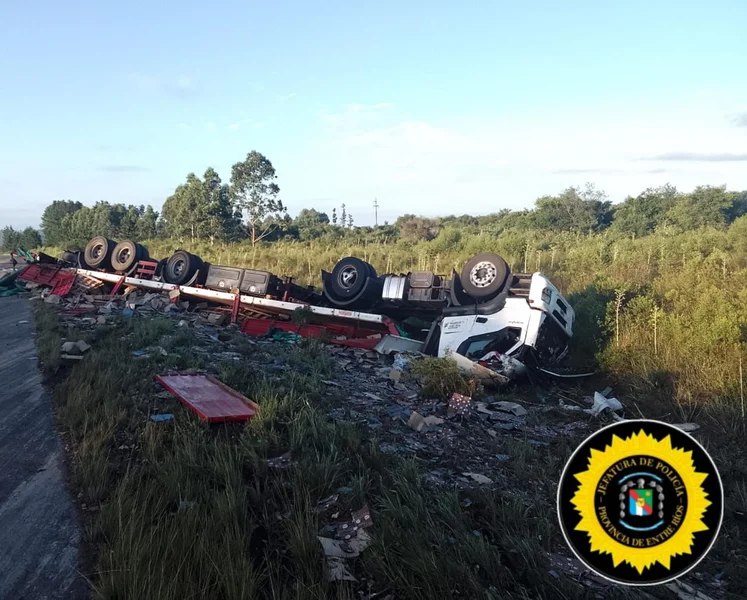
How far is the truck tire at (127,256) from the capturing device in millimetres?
13491

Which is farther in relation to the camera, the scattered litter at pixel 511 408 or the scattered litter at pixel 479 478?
the scattered litter at pixel 511 408

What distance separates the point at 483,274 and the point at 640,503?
8308 millimetres

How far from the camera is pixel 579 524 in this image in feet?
3.31

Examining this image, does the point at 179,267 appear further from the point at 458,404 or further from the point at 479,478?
the point at 479,478

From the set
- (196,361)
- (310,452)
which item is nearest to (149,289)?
(196,361)

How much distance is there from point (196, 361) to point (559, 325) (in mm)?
5453

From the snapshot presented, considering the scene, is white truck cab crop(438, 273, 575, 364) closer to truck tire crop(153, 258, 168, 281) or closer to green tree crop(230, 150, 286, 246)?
truck tire crop(153, 258, 168, 281)

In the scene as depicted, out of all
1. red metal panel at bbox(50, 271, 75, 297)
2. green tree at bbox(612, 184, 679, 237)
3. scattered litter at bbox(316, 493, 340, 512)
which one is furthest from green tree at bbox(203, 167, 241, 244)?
scattered litter at bbox(316, 493, 340, 512)

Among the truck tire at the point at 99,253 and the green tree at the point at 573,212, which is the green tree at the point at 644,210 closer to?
the green tree at the point at 573,212

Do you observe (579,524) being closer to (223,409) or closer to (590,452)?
(590,452)

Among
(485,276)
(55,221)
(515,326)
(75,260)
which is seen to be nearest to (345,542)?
(515,326)

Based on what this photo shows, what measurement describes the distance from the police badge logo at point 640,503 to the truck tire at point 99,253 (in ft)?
48.8

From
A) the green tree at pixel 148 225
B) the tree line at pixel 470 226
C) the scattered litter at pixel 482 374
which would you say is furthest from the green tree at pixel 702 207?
the green tree at pixel 148 225

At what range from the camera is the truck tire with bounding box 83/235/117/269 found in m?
14.0
